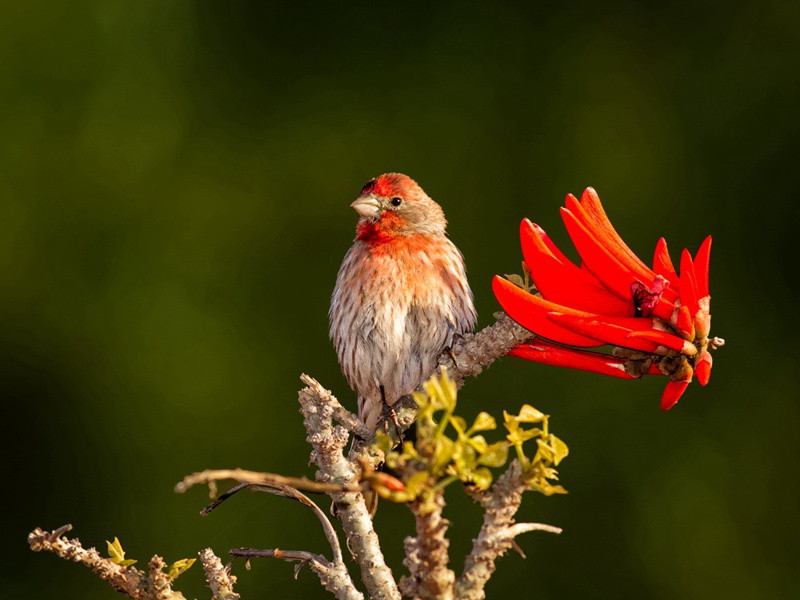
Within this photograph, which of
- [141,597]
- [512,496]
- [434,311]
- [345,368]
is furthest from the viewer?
[345,368]

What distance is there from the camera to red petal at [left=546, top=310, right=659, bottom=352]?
1443mm

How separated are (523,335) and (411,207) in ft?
5.98

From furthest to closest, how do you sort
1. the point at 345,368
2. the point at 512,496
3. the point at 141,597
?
the point at 345,368 < the point at 141,597 < the point at 512,496

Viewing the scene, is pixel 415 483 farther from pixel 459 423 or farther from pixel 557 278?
pixel 557 278

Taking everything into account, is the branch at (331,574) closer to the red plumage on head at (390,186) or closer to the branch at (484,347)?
the branch at (484,347)

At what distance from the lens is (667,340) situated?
149 cm

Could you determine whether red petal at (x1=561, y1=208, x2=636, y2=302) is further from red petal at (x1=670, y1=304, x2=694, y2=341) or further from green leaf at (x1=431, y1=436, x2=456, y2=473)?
green leaf at (x1=431, y1=436, x2=456, y2=473)

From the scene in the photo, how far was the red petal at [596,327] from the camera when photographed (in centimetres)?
144

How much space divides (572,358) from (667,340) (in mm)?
180

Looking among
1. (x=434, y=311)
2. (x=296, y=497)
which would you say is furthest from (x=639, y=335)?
(x=434, y=311)

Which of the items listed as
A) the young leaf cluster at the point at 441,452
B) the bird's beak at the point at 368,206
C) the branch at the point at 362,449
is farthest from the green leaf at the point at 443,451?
the bird's beak at the point at 368,206

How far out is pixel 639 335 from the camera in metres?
1.46

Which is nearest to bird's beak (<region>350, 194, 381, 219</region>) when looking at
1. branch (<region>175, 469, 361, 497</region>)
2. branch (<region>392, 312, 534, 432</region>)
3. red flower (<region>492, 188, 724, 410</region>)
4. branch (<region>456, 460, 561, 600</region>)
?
branch (<region>392, 312, 534, 432</region>)

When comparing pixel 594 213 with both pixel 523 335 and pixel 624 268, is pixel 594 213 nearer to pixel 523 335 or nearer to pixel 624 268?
pixel 624 268
